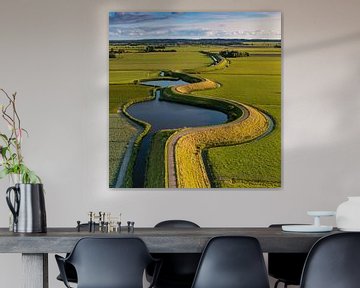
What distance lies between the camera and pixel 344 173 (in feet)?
19.4

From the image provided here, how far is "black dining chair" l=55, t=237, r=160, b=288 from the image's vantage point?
11.8 feet

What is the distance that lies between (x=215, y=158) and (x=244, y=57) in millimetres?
843

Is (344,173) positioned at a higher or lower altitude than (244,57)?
lower

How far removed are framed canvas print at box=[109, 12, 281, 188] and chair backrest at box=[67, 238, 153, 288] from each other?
2.24 meters

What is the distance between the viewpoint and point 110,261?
3605mm

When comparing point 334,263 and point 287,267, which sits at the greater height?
point 334,263

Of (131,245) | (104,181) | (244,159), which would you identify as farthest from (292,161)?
A: (131,245)

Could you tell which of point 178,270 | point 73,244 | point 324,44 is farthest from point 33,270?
point 324,44

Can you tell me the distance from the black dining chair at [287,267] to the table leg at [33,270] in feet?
5.64

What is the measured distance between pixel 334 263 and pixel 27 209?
1.55 metres

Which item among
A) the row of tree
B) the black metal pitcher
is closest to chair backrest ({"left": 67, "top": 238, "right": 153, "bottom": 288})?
the black metal pitcher

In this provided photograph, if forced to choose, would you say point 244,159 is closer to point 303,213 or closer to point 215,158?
point 215,158

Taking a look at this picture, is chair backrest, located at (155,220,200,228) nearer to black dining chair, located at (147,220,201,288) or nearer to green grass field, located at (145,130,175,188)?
black dining chair, located at (147,220,201,288)

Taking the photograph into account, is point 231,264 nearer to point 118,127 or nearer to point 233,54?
point 118,127
